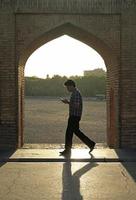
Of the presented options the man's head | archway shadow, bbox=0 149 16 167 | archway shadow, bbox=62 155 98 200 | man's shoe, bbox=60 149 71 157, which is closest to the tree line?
archway shadow, bbox=0 149 16 167

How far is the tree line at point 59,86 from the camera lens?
94.2 m

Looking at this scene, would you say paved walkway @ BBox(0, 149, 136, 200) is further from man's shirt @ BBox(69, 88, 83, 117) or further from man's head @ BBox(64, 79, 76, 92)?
man's head @ BBox(64, 79, 76, 92)

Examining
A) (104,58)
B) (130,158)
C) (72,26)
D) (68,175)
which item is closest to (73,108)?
(130,158)

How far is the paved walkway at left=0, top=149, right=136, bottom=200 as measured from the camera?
7.80 m

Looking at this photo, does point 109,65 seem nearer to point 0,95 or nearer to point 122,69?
point 122,69

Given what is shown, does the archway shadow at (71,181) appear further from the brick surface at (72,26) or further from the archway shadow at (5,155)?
the brick surface at (72,26)

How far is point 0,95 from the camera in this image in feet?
41.5

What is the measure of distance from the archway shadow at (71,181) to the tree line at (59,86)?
82413mm

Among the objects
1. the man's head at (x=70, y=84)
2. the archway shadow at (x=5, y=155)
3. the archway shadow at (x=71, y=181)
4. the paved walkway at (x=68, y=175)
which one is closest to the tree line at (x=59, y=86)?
the archway shadow at (x=5, y=155)

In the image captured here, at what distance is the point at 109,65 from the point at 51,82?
270ft

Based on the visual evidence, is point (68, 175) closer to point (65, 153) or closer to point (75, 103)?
point (65, 153)

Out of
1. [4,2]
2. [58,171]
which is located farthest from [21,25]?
[58,171]

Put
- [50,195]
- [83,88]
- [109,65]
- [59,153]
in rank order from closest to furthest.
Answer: [50,195], [59,153], [109,65], [83,88]

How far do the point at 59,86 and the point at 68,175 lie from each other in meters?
86.3
